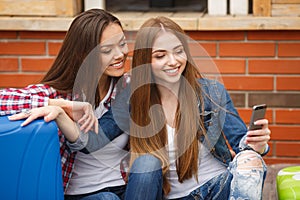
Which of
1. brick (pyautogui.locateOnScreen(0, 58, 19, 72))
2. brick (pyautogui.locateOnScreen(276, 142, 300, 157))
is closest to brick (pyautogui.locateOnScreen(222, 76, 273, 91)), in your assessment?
brick (pyautogui.locateOnScreen(276, 142, 300, 157))

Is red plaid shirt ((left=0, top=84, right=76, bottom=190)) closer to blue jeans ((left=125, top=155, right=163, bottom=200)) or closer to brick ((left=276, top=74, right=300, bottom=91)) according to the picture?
blue jeans ((left=125, top=155, right=163, bottom=200))

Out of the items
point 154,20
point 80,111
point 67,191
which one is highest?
point 154,20

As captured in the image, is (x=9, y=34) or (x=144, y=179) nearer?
(x=144, y=179)

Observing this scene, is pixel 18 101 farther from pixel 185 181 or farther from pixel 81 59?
pixel 185 181

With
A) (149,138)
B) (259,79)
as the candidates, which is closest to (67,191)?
(149,138)

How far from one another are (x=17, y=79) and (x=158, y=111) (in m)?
1.28

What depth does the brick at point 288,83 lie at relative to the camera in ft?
12.0

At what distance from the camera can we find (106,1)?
3996 millimetres

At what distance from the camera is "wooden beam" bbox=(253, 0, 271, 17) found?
11.7ft

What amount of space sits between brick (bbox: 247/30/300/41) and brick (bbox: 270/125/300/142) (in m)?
0.48

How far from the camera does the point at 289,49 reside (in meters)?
3.63

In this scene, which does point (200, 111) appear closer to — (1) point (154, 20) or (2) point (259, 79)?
(1) point (154, 20)


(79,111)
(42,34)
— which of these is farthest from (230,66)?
(79,111)

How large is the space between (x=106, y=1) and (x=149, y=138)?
141cm
